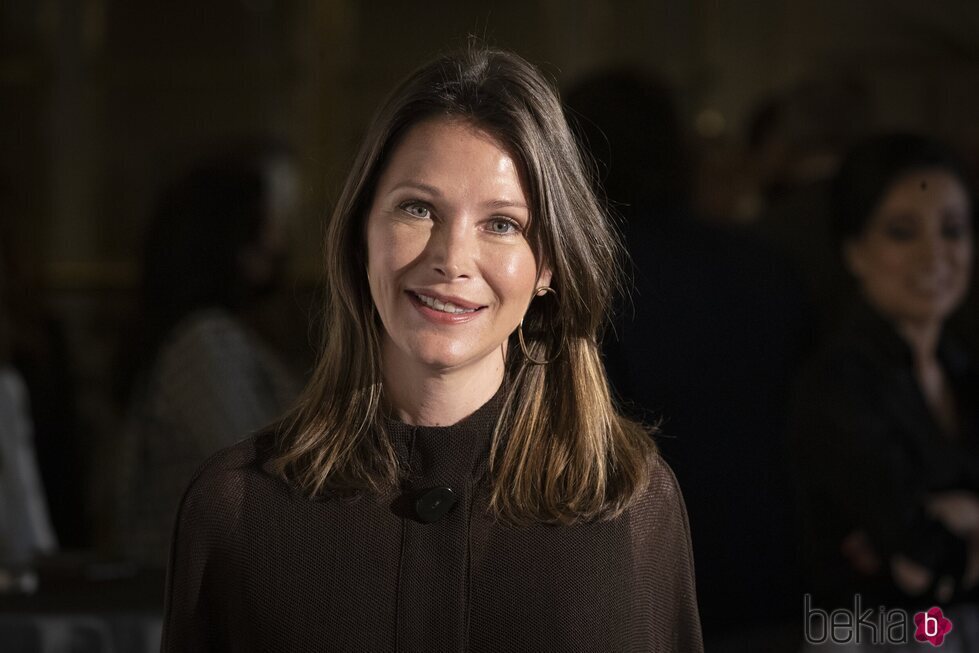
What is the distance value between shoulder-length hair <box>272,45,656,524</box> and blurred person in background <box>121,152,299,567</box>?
1.16 m

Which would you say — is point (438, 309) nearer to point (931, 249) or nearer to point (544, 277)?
point (544, 277)

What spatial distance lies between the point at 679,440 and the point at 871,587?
2.30 feet

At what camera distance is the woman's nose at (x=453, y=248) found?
1.38m

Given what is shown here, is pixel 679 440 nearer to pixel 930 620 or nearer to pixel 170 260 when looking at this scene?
pixel 930 620

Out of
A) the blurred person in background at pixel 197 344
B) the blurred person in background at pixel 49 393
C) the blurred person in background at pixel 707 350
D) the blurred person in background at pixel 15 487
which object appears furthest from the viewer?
the blurred person in background at pixel 49 393

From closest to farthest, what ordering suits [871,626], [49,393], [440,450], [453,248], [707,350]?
[453,248] < [440,450] < [707,350] < [871,626] < [49,393]

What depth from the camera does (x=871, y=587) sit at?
267cm

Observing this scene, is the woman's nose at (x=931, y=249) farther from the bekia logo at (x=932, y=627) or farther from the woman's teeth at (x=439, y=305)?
the woman's teeth at (x=439, y=305)

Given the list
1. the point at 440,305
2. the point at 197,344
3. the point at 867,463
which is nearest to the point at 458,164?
the point at 440,305

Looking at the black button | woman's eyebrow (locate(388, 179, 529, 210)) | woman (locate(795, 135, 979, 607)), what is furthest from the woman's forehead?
woman (locate(795, 135, 979, 607))

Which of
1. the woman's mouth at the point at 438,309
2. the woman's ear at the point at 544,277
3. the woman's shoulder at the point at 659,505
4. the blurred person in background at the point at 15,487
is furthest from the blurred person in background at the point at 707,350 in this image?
the blurred person in background at the point at 15,487

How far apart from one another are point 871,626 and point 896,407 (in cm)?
57

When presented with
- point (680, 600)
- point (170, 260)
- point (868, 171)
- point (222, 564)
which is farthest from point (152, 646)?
point (868, 171)

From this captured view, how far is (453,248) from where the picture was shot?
54.2 inches
